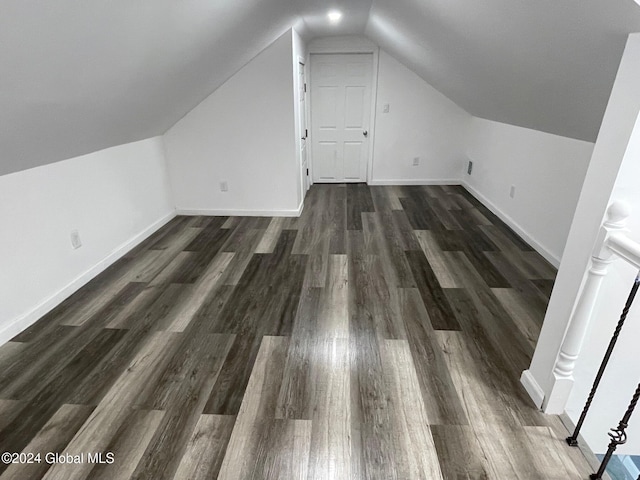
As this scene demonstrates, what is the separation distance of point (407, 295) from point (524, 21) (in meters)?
1.72

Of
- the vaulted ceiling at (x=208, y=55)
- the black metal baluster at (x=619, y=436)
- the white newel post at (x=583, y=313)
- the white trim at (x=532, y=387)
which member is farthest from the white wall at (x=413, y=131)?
the black metal baluster at (x=619, y=436)

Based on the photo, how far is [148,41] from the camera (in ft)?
6.23

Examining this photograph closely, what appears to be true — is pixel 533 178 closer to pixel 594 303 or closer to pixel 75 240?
pixel 594 303

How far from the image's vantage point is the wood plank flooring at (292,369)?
1481mm

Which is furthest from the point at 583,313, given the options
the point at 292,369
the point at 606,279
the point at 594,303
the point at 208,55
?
the point at 208,55

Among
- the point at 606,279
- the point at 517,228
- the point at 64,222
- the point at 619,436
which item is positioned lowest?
the point at 517,228

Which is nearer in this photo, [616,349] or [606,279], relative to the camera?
[606,279]

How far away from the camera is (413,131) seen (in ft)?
17.6

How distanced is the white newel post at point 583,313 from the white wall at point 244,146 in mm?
3119

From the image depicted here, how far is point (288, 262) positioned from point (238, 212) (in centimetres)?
147

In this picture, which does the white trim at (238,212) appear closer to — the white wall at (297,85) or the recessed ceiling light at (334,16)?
the white wall at (297,85)

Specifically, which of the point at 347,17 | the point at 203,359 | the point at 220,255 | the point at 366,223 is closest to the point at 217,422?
the point at 203,359

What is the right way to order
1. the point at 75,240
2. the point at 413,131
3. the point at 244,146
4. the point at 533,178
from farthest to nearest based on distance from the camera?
1. the point at 413,131
2. the point at 244,146
3. the point at 533,178
4. the point at 75,240

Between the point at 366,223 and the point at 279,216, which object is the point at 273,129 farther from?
the point at 366,223
